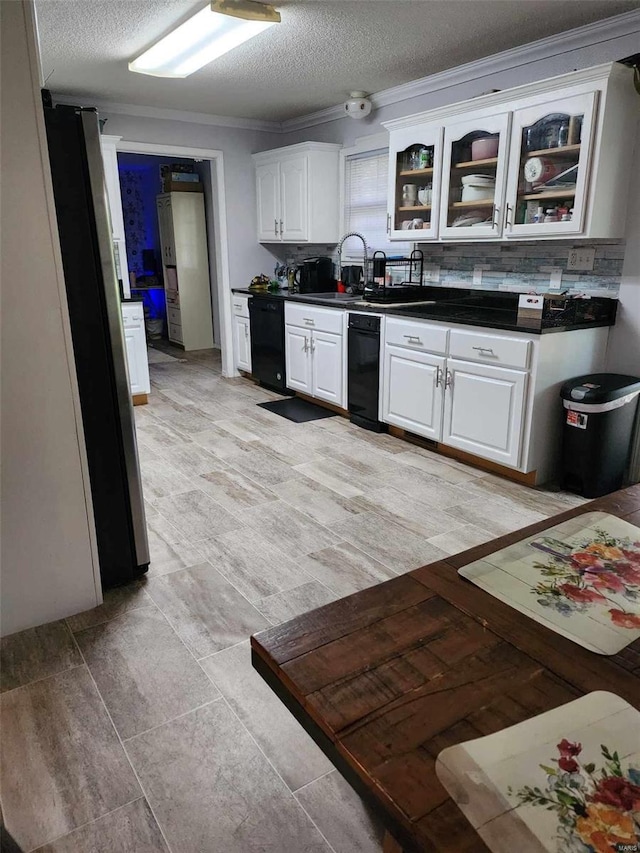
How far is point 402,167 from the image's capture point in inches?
161

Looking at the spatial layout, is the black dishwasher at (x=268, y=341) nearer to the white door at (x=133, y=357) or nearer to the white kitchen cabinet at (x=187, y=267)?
the white door at (x=133, y=357)

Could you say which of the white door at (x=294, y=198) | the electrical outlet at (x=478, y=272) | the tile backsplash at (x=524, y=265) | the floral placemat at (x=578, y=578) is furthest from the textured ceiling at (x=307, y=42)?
the floral placemat at (x=578, y=578)

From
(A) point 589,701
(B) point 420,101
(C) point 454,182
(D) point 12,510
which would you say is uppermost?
(B) point 420,101

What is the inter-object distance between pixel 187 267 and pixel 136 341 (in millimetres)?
2777

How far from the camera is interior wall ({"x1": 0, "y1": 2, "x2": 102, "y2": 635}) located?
175 centimetres

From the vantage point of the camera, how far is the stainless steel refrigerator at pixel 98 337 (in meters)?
2.03

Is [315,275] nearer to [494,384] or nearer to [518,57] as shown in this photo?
[518,57]

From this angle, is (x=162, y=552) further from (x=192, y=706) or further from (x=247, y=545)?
(x=192, y=706)

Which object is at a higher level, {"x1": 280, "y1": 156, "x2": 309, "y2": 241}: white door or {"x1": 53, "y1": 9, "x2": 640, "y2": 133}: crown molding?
{"x1": 53, "y1": 9, "x2": 640, "y2": 133}: crown molding

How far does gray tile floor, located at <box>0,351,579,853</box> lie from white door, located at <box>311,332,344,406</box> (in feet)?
2.44

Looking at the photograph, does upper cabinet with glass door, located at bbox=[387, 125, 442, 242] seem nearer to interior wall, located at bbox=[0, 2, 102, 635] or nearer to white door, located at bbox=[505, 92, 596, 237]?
white door, located at bbox=[505, 92, 596, 237]

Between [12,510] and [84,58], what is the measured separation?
313cm

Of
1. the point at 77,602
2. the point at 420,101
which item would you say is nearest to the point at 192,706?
the point at 77,602

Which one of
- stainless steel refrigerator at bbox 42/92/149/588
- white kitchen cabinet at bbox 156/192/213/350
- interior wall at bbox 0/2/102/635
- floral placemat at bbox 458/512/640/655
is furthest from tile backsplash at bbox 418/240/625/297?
white kitchen cabinet at bbox 156/192/213/350
